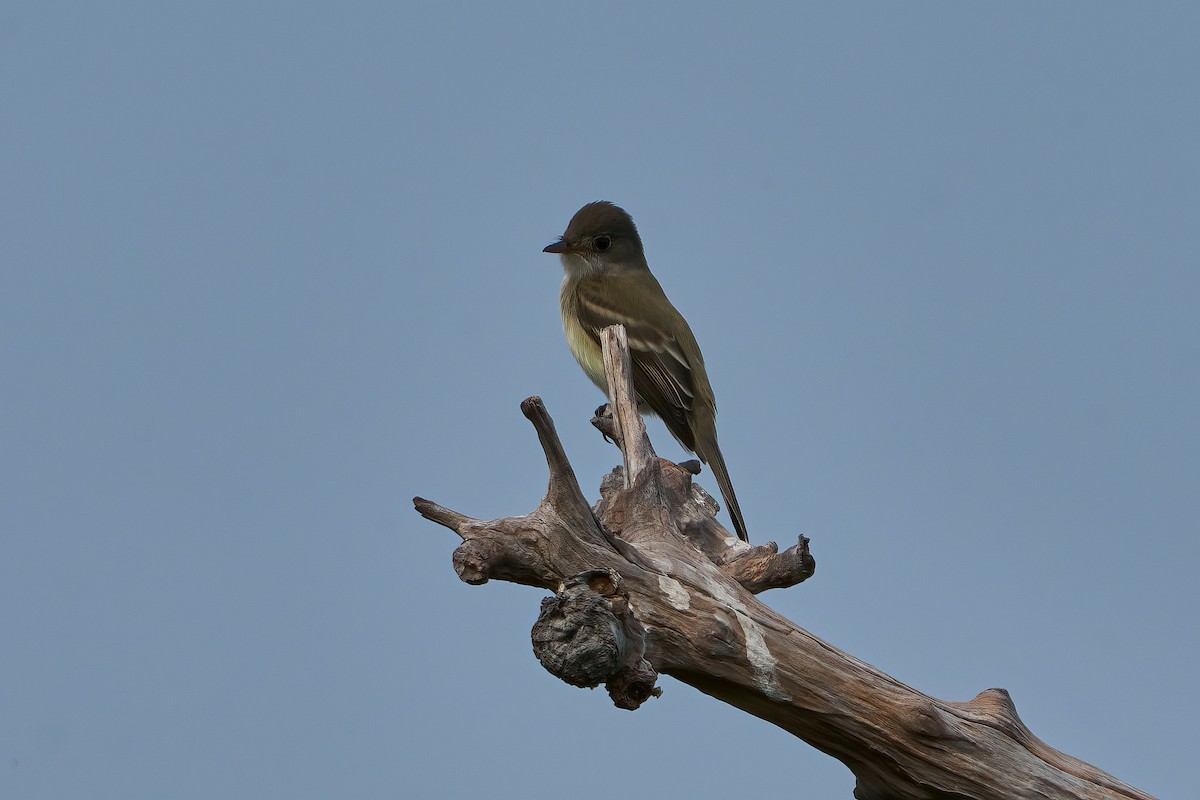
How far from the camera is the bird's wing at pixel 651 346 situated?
29.5 feet

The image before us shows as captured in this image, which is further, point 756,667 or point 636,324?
point 636,324

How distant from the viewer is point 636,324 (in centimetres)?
935

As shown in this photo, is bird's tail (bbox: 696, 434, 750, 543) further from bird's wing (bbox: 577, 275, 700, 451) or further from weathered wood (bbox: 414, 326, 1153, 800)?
weathered wood (bbox: 414, 326, 1153, 800)

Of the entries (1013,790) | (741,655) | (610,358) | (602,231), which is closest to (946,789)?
(1013,790)

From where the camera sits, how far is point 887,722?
568 centimetres

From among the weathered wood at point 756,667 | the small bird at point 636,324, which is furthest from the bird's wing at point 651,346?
the weathered wood at point 756,667

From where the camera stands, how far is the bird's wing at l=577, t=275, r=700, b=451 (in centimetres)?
900

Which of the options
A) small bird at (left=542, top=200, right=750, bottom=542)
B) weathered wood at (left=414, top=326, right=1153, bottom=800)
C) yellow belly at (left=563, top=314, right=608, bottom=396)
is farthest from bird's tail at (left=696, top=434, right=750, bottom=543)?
weathered wood at (left=414, top=326, right=1153, bottom=800)

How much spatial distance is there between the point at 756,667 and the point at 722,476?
3065 millimetres

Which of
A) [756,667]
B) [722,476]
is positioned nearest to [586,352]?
[722,476]

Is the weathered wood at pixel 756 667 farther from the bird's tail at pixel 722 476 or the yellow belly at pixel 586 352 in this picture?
the yellow belly at pixel 586 352

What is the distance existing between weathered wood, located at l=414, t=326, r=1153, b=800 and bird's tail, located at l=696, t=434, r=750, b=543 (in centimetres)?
168

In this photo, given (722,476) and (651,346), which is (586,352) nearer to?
(651,346)

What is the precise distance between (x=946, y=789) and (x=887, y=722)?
1.51 feet
